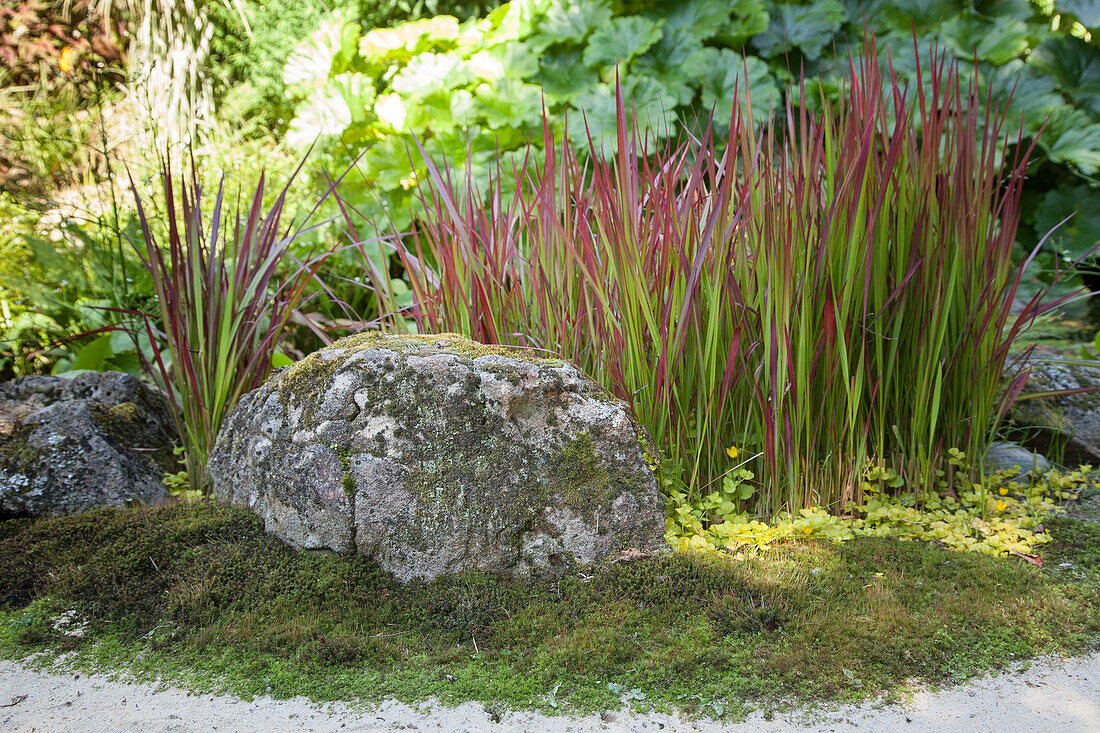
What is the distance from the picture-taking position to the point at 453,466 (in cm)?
180

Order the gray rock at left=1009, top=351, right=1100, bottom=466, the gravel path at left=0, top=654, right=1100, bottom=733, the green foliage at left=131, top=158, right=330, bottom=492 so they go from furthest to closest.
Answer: the gray rock at left=1009, top=351, right=1100, bottom=466 < the green foliage at left=131, top=158, right=330, bottom=492 < the gravel path at left=0, top=654, right=1100, bottom=733

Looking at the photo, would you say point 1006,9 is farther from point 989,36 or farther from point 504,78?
point 504,78

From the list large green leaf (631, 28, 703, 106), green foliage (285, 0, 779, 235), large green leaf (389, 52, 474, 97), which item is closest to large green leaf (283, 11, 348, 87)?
green foliage (285, 0, 779, 235)

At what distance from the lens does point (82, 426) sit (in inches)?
91.5

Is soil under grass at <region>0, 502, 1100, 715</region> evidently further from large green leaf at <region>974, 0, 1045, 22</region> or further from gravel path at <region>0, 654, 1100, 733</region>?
large green leaf at <region>974, 0, 1045, 22</region>

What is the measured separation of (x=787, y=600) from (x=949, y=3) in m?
5.16

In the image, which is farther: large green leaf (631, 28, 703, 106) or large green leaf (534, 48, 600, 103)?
large green leaf (534, 48, 600, 103)

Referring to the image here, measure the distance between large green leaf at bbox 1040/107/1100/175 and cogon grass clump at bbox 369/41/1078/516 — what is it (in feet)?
9.54

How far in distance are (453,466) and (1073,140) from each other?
15.3 ft

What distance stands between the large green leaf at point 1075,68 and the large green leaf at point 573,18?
9.57 ft

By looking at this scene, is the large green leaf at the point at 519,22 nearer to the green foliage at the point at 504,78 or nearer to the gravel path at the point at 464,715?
the green foliage at the point at 504,78

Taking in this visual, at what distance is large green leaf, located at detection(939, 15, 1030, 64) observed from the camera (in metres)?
4.73

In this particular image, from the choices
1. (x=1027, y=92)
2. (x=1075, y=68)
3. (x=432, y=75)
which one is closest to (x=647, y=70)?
(x=432, y=75)

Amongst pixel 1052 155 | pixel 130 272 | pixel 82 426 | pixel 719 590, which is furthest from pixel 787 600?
pixel 1052 155
